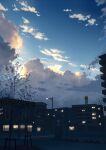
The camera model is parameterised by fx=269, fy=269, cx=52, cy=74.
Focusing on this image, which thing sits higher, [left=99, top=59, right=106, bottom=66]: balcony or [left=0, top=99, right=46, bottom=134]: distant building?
[left=99, top=59, right=106, bottom=66]: balcony

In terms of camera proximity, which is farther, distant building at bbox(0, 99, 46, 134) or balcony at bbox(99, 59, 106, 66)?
balcony at bbox(99, 59, 106, 66)

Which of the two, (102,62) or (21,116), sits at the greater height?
(102,62)

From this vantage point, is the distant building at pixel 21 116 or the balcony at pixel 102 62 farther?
the balcony at pixel 102 62

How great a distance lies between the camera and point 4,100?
4088cm

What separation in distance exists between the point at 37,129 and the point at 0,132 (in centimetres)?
4131

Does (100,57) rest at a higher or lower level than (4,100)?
higher

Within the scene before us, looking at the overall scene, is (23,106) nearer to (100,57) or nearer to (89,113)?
(100,57)

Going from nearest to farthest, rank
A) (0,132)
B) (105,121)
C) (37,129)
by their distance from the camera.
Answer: (0,132), (37,129), (105,121)

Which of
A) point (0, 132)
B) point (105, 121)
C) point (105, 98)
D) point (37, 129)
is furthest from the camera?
point (105, 121)

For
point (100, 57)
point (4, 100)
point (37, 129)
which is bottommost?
point (37, 129)

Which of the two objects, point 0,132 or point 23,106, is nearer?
point 23,106

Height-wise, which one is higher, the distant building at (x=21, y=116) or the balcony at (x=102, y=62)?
the balcony at (x=102, y=62)

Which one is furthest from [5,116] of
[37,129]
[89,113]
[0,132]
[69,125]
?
[89,113]

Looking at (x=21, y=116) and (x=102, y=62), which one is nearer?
(x=21, y=116)
